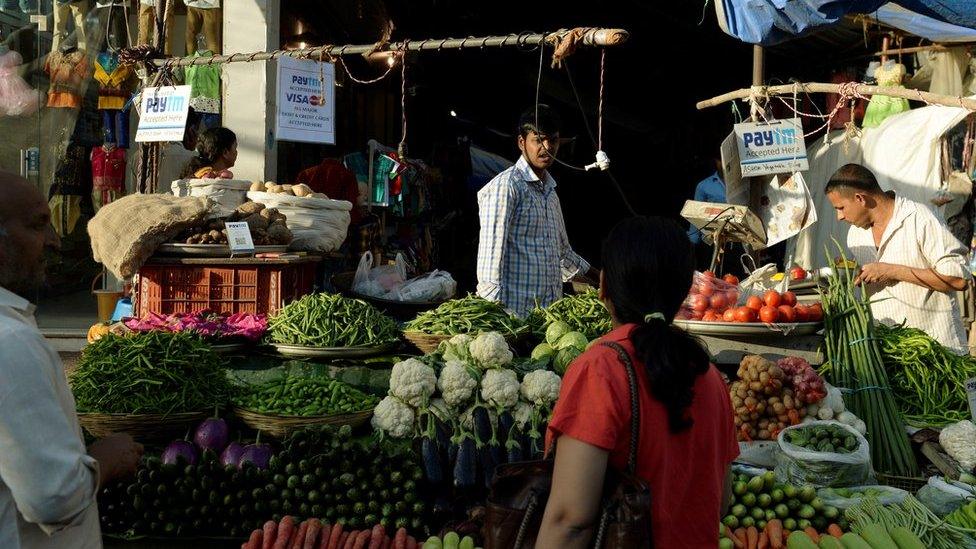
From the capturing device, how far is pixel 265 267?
539 cm

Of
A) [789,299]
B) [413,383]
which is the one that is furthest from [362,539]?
[789,299]

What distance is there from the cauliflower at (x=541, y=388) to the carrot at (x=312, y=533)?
114cm

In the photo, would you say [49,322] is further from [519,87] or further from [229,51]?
[519,87]

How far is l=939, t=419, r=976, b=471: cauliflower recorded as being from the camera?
14.3ft

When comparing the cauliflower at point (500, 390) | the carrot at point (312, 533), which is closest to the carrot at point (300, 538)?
the carrot at point (312, 533)

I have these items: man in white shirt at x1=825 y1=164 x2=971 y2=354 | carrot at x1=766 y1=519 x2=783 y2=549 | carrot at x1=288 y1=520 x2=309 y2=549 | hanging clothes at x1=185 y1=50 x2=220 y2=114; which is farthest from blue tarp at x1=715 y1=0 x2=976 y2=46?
carrot at x1=288 y1=520 x2=309 y2=549

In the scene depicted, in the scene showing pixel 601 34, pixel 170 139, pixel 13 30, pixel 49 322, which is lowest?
pixel 49 322

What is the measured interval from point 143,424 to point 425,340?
1553mm

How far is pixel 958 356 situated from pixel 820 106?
5420 millimetres

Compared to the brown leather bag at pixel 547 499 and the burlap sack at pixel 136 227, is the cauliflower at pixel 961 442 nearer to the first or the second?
the brown leather bag at pixel 547 499

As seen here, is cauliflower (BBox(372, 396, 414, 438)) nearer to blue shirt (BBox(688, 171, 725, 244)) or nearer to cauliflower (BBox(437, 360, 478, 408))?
cauliflower (BBox(437, 360, 478, 408))

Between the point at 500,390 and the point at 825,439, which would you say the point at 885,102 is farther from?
the point at 500,390

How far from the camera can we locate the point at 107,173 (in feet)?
31.2

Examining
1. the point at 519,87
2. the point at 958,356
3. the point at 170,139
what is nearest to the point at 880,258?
the point at 958,356
